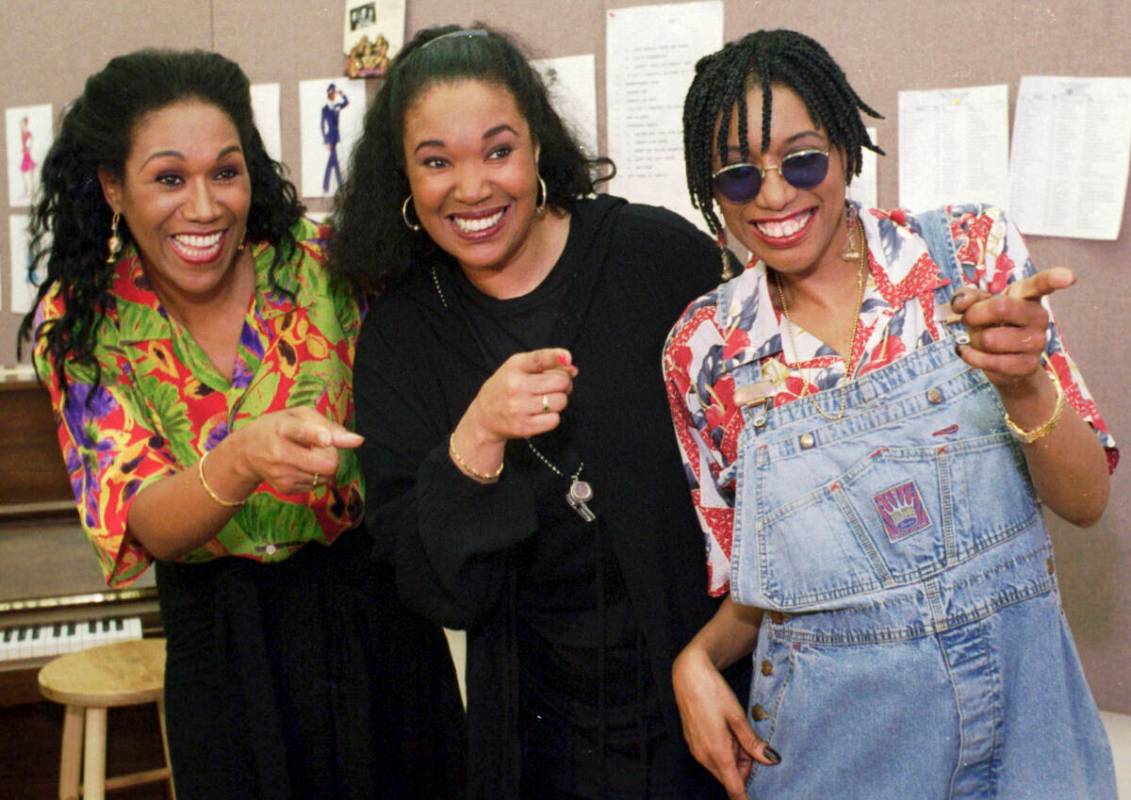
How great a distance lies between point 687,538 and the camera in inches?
58.7

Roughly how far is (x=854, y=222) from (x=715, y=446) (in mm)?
296

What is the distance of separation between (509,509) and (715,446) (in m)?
0.26

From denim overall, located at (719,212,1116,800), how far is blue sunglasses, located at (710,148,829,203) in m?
0.13

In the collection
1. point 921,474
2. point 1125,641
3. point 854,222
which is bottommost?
point 1125,641

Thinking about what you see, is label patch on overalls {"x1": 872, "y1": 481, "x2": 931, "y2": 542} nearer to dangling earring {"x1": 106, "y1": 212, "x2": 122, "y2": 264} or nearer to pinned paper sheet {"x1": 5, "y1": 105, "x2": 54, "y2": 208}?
dangling earring {"x1": 106, "y1": 212, "x2": 122, "y2": 264}

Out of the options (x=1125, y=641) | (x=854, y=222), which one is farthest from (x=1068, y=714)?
(x=1125, y=641)

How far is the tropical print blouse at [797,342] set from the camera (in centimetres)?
117

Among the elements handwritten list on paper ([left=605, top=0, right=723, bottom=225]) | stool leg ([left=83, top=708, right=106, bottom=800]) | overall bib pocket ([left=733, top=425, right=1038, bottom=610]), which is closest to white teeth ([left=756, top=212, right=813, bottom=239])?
overall bib pocket ([left=733, top=425, right=1038, bottom=610])

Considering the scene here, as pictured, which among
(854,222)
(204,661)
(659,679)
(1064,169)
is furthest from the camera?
(1064,169)

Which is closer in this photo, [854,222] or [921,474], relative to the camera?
[921,474]

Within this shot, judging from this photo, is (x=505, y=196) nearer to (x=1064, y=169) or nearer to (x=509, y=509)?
(x=509, y=509)

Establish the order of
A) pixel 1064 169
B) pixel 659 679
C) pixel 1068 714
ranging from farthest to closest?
pixel 1064 169 → pixel 659 679 → pixel 1068 714

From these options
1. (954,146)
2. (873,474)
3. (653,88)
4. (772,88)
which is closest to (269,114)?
(653,88)

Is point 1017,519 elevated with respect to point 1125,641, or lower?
elevated
